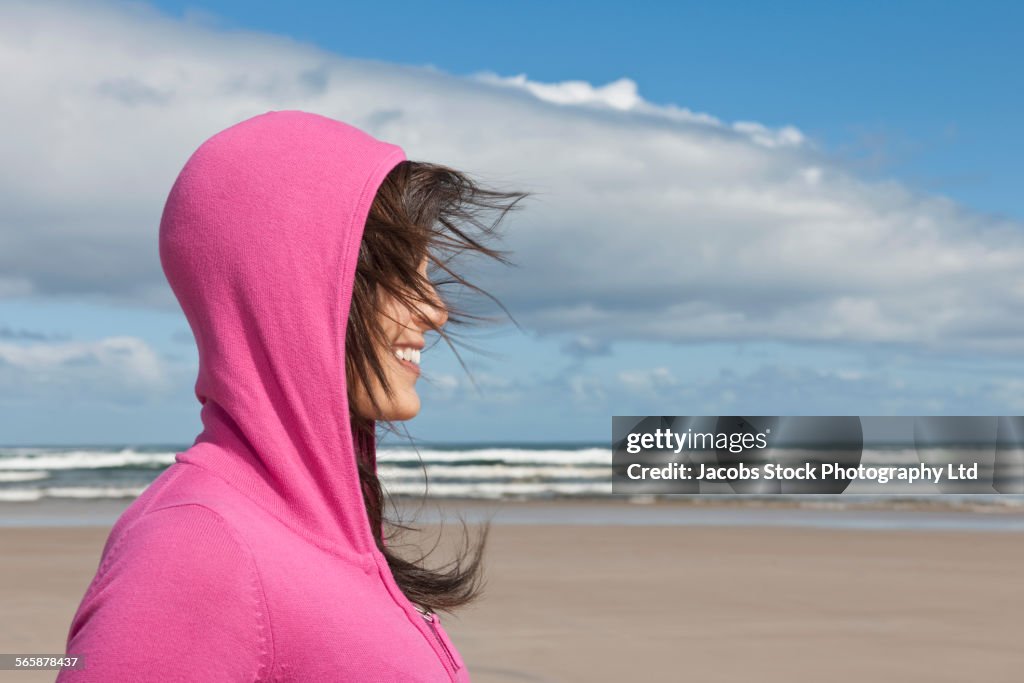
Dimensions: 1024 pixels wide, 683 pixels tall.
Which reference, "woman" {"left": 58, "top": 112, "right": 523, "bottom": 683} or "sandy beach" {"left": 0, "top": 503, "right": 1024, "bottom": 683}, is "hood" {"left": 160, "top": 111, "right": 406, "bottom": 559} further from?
"sandy beach" {"left": 0, "top": 503, "right": 1024, "bottom": 683}

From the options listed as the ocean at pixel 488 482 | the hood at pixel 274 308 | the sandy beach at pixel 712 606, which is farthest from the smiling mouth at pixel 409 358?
the ocean at pixel 488 482

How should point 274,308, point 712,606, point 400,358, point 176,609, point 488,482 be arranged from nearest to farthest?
point 176,609 → point 274,308 → point 400,358 → point 712,606 → point 488,482

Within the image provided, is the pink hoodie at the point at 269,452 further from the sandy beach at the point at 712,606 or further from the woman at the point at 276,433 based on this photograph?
the sandy beach at the point at 712,606

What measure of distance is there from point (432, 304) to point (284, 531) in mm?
414

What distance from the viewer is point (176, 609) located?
1039mm

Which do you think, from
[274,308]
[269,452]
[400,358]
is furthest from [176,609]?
[400,358]

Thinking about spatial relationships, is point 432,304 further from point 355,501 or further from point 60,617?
point 60,617

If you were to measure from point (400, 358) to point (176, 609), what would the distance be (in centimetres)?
54

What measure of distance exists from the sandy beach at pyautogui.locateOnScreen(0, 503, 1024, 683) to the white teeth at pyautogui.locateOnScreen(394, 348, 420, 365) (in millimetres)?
4954

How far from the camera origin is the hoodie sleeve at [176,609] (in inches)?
40.4

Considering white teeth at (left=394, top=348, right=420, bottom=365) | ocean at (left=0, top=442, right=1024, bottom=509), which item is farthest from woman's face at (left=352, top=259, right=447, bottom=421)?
ocean at (left=0, top=442, right=1024, bottom=509)

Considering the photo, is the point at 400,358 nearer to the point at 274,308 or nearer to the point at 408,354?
the point at 408,354

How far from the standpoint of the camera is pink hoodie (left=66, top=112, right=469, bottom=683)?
108 centimetres

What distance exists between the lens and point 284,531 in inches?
48.4
